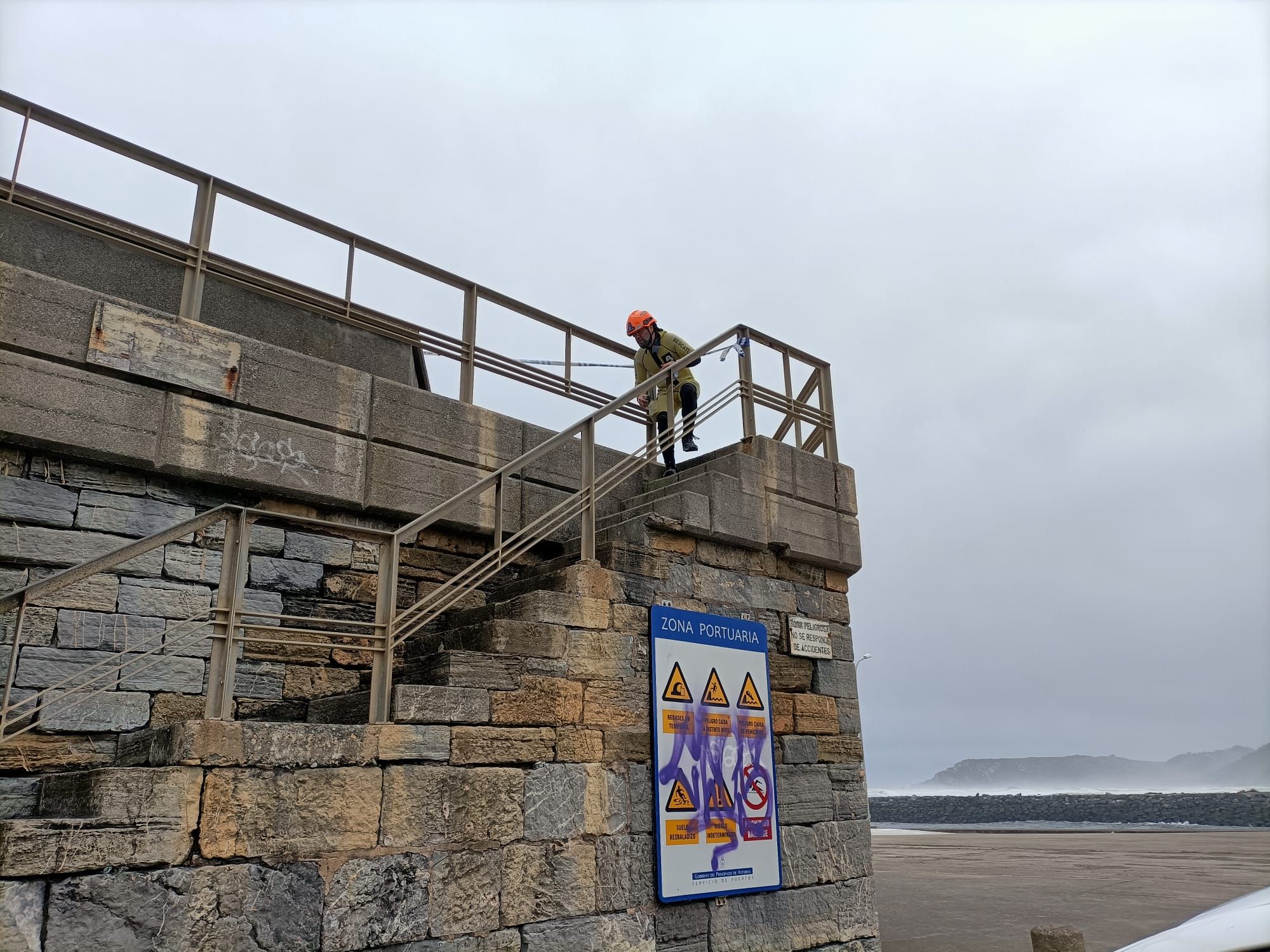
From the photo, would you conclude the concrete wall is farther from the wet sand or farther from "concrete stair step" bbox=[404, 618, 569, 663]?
the wet sand

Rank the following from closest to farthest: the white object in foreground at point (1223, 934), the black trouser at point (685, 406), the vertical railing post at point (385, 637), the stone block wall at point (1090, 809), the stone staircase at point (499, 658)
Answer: the white object in foreground at point (1223, 934) < the vertical railing post at point (385, 637) < the stone staircase at point (499, 658) < the black trouser at point (685, 406) < the stone block wall at point (1090, 809)

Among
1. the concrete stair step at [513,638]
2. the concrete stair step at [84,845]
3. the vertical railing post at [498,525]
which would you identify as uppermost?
the vertical railing post at [498,525]

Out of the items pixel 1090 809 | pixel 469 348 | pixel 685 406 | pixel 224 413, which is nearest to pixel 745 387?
pixel 685 406

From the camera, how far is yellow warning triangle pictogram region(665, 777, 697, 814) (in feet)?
18.1

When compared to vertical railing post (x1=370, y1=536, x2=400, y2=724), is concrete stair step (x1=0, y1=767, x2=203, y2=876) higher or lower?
lower

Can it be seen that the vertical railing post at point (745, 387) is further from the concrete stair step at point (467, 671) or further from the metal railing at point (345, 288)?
the concrete stair step at point (467, 671)

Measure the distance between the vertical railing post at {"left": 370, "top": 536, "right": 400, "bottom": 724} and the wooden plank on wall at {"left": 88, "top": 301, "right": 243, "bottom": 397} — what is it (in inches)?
66.5

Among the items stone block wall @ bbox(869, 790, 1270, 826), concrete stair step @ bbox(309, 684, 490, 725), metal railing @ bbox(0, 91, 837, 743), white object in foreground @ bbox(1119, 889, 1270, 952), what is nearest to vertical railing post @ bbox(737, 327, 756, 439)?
metal railing @ bbox(0, 91, 837, 743)

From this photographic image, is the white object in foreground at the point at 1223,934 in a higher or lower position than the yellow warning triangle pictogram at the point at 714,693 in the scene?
lower

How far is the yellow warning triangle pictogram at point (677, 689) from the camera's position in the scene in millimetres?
5734

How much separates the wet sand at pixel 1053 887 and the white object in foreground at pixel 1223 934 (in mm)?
5911

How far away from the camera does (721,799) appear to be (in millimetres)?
5844

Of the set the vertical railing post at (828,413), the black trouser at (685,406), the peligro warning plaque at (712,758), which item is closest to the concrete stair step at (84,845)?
the peligro warning plaque at (712,758)

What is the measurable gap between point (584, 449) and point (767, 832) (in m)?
2.72
